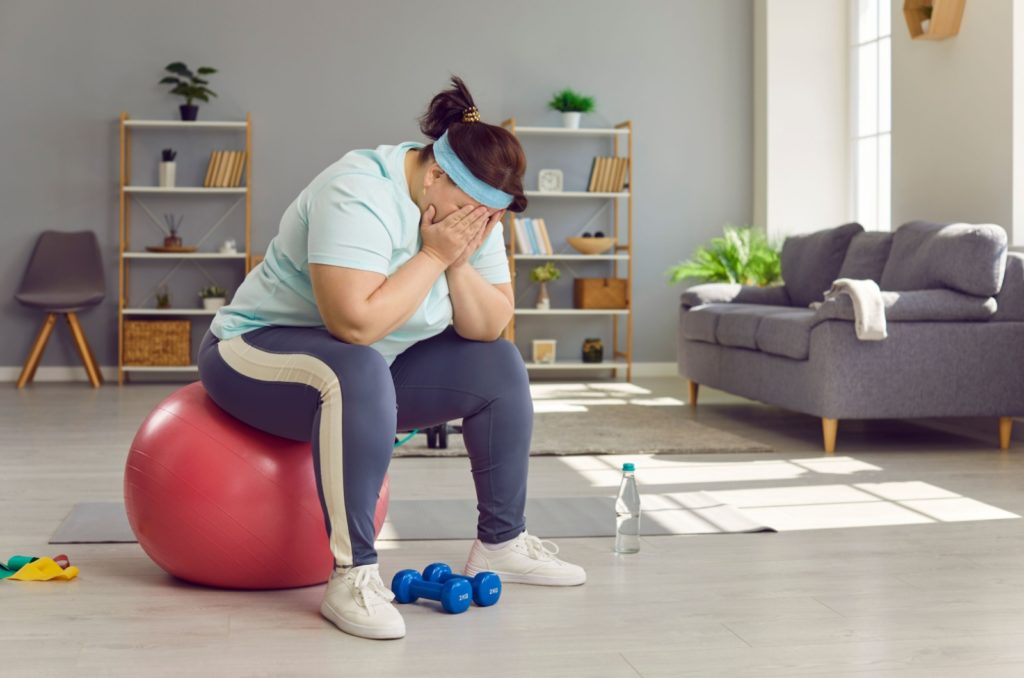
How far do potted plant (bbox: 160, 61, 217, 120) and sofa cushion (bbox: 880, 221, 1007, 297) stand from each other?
3.80 m

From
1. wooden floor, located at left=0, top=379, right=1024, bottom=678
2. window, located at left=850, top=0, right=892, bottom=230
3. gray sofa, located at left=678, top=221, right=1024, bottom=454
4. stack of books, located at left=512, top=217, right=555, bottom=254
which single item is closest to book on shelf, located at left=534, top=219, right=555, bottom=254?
stack of books, located at left=512, top=217, right=555, bottom=254

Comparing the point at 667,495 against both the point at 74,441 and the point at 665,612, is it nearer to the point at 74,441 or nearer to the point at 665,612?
the point at 665,612

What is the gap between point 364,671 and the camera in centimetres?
182

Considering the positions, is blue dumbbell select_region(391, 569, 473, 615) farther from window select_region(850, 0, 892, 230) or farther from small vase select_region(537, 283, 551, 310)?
window select_region(850, 0, 892, 230)

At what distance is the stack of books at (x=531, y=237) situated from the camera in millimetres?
7008

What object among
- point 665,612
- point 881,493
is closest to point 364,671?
point 665,612

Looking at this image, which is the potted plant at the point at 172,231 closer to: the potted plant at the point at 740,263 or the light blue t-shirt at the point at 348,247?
the potted plant at the point at 740,263

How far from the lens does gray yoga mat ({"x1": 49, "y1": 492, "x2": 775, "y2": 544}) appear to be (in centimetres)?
280

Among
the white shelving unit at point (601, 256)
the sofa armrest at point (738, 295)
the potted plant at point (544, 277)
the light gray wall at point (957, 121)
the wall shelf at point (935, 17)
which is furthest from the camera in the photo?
the potted plant at point (544, 277)

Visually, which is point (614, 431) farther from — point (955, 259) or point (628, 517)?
point (628, 517)

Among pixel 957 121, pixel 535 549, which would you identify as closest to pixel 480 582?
pixel 535 549

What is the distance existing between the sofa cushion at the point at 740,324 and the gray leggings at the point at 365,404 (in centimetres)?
268

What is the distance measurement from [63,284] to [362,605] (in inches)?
206

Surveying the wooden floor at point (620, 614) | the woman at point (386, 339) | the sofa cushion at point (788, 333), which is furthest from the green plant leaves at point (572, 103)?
the woman at point (386, 339)
